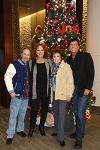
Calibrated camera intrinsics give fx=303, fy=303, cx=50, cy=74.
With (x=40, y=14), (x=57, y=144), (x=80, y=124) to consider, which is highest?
(x=40, y=14)

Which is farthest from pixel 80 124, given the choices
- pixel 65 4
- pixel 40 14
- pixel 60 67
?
pixel 40 14

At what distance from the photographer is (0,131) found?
5.82m

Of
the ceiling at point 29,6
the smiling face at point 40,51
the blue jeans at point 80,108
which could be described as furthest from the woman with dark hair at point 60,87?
the ceiling at point 29,6

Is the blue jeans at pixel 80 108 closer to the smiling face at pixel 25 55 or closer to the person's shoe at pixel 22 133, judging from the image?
the smiling face at pixel 25 55

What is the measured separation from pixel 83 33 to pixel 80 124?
4013 millimetres

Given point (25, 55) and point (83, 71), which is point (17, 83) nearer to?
point (25, 55)

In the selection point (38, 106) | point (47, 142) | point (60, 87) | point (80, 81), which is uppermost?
point (80, 81)

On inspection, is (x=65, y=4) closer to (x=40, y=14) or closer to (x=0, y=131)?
(x=0, y=131)

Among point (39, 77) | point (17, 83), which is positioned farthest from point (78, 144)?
point (17, 83)

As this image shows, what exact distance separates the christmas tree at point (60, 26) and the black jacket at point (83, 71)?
4.14 feet

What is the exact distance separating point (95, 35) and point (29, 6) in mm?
3046

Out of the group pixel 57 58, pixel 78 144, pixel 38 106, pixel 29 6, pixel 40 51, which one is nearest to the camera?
pixel 78 144

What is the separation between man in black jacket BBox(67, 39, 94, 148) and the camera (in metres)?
4.77

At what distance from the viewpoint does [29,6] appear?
980 centimetres
